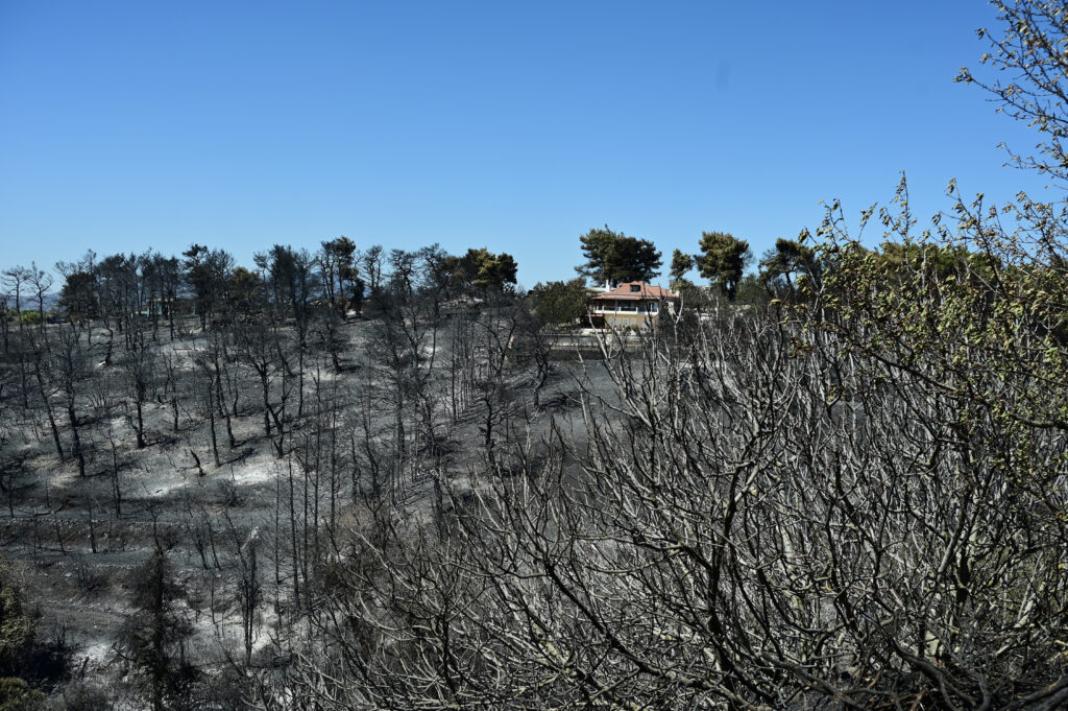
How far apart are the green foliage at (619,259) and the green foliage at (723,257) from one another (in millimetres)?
7002

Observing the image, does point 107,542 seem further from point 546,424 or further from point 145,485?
point 546,424

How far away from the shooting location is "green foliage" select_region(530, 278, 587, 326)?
45.8 meters

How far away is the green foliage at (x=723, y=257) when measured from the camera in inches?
2331

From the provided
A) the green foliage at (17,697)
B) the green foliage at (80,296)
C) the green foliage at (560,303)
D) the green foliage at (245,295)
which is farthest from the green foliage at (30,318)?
the green foliage at (17,697)

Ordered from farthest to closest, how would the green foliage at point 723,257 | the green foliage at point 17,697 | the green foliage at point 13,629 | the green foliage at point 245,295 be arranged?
the green foliage at point 245,295 → the green foliage at point 723,257 → the green foliage at point 13,629 → the green foliage at point 17,697

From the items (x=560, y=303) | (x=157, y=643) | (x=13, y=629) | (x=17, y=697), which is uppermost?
(x=560, y=303)

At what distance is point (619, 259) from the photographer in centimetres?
A: 6731

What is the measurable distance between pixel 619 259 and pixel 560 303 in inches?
872

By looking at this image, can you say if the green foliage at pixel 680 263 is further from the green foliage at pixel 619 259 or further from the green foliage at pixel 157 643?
the green foliage at pixel 157 643

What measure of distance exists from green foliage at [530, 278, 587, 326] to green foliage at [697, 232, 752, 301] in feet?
47.5

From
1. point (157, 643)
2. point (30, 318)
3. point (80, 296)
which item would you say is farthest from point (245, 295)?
point (157, 643)

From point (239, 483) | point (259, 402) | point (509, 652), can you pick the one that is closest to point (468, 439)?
point (239, 483)

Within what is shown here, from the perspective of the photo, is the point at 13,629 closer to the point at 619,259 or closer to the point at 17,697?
the point at 17,697

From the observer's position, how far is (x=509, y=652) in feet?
23.2
